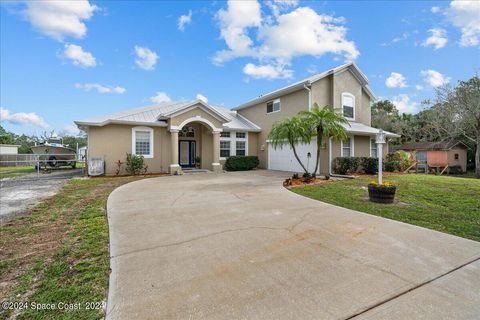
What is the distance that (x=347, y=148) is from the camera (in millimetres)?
15805

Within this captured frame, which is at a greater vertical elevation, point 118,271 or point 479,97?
point 479,97

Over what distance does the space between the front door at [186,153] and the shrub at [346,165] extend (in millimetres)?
10839

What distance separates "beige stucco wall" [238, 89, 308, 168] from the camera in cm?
1605

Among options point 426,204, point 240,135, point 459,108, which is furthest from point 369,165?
point 459,108

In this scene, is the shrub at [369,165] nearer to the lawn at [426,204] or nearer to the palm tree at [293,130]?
the lawn at [426,204]

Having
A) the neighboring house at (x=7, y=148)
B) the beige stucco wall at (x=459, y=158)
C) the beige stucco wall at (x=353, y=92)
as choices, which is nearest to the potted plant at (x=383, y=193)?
the beige stucco wall at (x=353, y=92)

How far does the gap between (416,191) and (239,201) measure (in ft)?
22.7

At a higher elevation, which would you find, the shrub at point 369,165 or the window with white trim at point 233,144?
the window with white trim at point 233,144

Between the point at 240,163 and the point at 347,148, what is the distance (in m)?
7.64

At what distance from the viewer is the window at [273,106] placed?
59.7 ft

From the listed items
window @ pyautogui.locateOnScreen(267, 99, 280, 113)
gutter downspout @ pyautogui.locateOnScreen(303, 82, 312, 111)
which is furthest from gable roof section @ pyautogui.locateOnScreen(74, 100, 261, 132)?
gutter downspout @ pyautogui.locateOnScreen(303, 82, 312, 111)

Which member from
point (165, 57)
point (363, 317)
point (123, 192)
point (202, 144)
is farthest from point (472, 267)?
point (165, 57)

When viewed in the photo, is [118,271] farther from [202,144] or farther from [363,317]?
[202,144]

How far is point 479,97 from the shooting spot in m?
20.4
